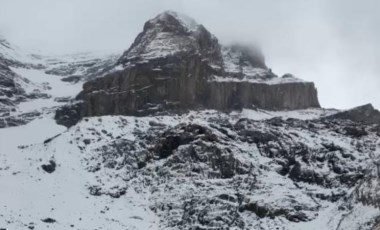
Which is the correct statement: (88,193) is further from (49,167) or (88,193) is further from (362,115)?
(362,115)

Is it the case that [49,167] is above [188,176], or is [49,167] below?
below

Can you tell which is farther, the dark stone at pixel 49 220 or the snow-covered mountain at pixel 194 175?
the snow-covered mountain at pixel 194 175

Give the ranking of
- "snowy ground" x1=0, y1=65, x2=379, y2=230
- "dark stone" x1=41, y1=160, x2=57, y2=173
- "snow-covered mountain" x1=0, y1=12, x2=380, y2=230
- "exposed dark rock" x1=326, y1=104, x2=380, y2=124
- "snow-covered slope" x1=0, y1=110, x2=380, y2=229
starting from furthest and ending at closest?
"exposed dark rock" x1=326, y1=104, x2=380, y2=124 < "dark stone" x1=41, y1=160, x2=57, y2=173 < "snow-covered slope" x1=0, y1=110, x2=380, y2=229 < "snow-covered mountain" x1=0, y1=12, x2=380, y2=230 < "snowy ground" x1=0, y1=65, x2=379, y2=230

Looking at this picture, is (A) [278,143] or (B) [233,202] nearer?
(B) [233,202]

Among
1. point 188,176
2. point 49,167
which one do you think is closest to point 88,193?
point 49,167

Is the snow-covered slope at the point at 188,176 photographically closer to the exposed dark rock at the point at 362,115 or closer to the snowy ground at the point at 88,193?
the snowy ground at the point at 88,193

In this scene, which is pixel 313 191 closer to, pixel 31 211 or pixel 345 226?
pixel 345 226

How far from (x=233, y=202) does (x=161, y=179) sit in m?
13.7

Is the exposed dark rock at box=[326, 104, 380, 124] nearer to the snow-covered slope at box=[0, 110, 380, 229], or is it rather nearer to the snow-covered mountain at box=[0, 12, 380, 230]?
the snow-covered mountain at box=[0, 12, 380, 230]

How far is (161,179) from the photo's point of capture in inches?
6634

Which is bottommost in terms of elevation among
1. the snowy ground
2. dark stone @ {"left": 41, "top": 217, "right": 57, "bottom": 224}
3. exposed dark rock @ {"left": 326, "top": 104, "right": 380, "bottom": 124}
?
dark stone @ {"left": 41, "top": 217, "right": 57, "bottom": 224}

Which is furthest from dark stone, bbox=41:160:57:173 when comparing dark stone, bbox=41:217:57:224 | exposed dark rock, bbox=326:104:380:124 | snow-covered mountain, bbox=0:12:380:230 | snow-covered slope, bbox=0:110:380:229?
exposed dark rock, bbox=326:104:380:124

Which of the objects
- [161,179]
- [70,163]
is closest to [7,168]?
[70,163]

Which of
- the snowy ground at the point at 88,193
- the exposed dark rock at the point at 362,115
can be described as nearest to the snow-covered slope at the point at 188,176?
the snowy ground at the point at 88,193
